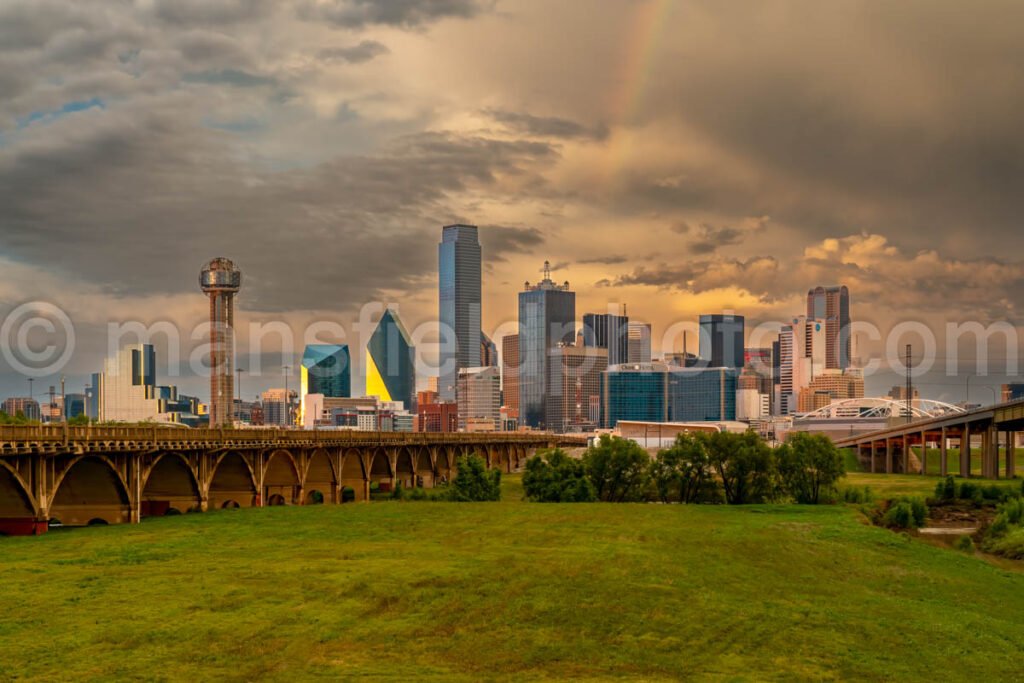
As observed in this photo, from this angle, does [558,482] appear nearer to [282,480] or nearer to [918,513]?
[282,480]

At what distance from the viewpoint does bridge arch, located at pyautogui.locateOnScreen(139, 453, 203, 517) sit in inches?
3804

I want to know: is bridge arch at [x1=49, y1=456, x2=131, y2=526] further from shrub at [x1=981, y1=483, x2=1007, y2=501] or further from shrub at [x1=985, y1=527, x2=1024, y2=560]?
shrub at [x1=981, y1=483, x2=1007, y2=501]

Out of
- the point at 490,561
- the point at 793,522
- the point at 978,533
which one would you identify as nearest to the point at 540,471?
the point at 793,522

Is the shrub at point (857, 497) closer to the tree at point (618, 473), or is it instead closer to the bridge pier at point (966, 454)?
the tree at point (618, 473)

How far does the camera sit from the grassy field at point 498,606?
1553 inches

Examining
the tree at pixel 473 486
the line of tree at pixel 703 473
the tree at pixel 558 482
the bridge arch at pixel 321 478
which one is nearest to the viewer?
the tree at pixel 558 482

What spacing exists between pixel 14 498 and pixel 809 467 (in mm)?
80937

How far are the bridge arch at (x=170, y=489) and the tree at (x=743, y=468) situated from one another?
2182 inches

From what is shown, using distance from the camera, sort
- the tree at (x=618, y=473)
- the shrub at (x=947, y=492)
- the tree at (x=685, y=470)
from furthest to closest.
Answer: the shrub at (x=947, y=492) < the tree at (x=618, y=473) < the tree at (x=685, y=470)

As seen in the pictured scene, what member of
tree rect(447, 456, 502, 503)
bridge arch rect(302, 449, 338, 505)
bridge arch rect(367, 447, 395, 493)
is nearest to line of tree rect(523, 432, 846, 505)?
tree rect(447, 456, 502, 503)

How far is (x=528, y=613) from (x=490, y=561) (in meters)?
13.6

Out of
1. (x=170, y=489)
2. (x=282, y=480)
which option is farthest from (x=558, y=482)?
(x=170, y=489)

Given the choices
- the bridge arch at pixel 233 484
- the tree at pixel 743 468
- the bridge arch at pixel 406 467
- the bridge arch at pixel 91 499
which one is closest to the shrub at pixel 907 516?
the tree at pixel 743 468

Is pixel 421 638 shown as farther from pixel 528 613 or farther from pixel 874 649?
pixel 874 649
